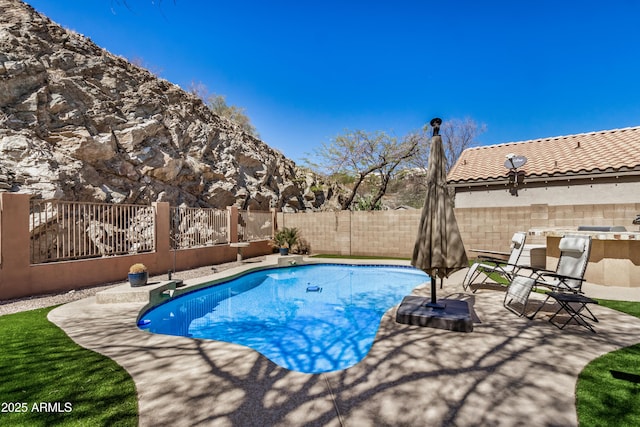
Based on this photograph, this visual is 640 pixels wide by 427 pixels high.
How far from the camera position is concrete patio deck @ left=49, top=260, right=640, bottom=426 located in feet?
8.00

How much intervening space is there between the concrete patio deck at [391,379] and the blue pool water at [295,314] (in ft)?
3.32

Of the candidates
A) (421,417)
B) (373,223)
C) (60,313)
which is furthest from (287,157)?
(421,417)

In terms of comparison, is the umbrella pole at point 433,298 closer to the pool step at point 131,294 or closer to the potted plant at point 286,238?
the pool step at point 131,294

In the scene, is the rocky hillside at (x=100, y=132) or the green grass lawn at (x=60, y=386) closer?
the green grass lawn at (x=60, y=386)

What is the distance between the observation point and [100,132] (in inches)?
615

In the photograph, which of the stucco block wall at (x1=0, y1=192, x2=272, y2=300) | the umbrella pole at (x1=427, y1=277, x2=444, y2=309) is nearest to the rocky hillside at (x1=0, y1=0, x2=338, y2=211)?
the stucco block wall at (x1=0, y1=192, x2=272, y2=300)

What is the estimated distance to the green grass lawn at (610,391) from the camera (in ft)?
7.71

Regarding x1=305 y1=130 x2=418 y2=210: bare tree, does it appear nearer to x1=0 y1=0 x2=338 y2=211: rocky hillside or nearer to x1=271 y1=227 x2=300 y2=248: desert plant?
x1=0 y1=0 x2=338 y2=211: rocky hillside

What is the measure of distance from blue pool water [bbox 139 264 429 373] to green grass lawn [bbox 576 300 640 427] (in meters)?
2.46

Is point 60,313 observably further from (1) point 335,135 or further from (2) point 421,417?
(1) point 335,135

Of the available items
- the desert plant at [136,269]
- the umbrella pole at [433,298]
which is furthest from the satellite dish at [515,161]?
the desert plant at [136,269]

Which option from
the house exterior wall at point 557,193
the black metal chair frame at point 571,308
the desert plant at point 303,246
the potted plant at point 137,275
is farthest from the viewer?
the desert plant at point 303,246

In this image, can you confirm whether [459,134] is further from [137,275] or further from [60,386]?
[60,386]

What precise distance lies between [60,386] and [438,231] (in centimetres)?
477
